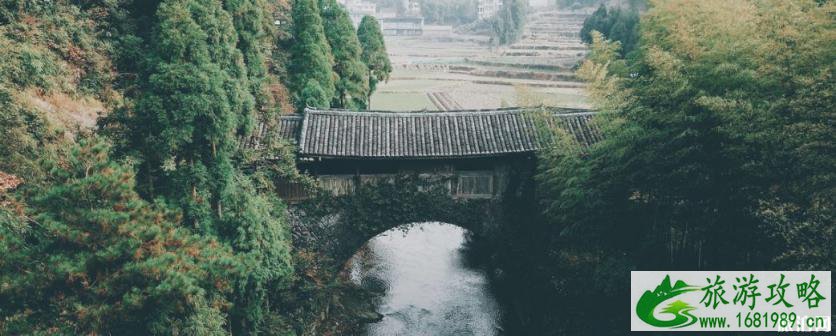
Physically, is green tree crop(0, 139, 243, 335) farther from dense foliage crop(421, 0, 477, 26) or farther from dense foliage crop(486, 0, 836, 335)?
dense foliage crop(421, 0, 477, 26)

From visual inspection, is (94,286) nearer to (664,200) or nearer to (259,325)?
(259,325)

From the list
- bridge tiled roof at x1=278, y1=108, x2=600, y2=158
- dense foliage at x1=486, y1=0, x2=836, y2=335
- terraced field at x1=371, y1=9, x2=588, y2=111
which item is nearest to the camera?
dense foliage at x1=486, y1=0, x2=836, y2=335

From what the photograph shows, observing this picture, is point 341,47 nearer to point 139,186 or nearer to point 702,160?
point 139,186

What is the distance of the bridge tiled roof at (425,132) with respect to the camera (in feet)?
48.7

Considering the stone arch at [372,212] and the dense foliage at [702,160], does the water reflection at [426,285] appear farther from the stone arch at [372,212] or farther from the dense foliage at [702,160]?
the dense foliage at [702,160]

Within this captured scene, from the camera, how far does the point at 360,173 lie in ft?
50.5

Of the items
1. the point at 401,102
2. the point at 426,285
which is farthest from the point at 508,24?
the point at 426,285

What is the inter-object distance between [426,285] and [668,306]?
1131cm

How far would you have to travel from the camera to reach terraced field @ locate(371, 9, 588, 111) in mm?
42438

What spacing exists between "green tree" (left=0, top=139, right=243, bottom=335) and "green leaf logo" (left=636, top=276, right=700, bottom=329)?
8.05 metres

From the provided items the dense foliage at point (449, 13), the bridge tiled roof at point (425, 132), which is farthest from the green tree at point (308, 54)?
the dense foliage at point (449, 13)

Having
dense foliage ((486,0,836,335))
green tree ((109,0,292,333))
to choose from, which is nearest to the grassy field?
dense foliage ((486,0,836,335))

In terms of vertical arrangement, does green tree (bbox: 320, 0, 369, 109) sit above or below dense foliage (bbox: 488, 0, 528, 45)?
below

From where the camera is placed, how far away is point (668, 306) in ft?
33.9
